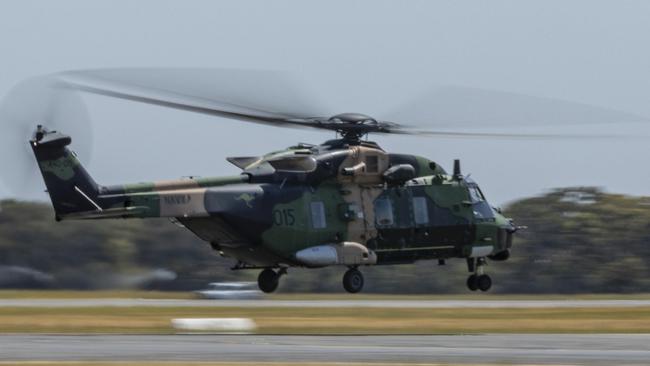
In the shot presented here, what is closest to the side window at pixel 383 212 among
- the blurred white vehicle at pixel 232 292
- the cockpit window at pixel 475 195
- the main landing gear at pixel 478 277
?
the cockpit window at pixel 475 195

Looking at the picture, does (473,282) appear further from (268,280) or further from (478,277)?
(268,280)

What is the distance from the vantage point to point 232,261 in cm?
9219

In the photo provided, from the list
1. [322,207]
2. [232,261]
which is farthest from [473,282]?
[232,261]

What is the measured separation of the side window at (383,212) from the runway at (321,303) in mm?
21675

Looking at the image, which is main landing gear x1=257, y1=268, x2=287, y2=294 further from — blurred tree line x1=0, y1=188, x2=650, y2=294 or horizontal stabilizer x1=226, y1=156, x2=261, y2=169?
blurred tree line x1=0, y1=188, x2=650, y2=294

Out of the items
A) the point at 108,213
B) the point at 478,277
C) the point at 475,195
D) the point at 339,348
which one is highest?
the point at 108,213

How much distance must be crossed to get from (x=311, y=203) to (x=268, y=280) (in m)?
3.18

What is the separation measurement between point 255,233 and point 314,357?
6616mm

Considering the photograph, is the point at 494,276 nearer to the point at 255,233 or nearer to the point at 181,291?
the point at 181,291

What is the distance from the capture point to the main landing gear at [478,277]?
158 feet

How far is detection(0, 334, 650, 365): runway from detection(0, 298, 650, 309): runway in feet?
69.0

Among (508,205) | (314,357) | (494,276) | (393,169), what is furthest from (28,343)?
(508,205)

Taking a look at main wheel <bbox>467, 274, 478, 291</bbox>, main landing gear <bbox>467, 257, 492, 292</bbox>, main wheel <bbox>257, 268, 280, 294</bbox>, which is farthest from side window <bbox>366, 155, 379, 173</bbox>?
main wheel <bbox>467, 274, 478, 291</bbox>

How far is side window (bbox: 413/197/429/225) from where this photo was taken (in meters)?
45.5
